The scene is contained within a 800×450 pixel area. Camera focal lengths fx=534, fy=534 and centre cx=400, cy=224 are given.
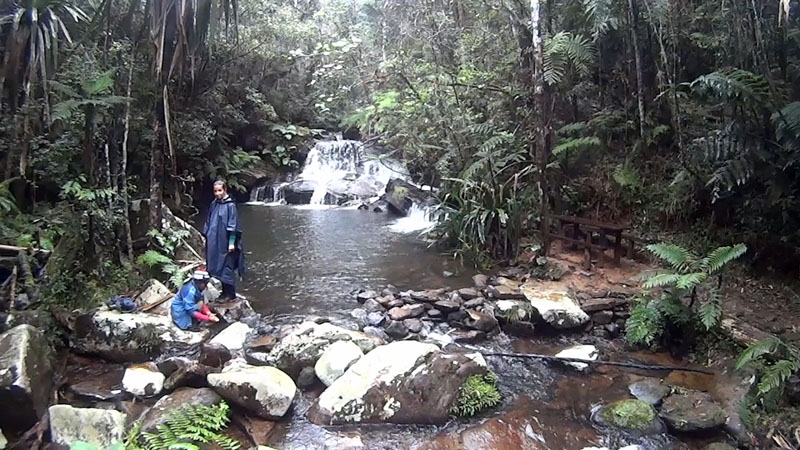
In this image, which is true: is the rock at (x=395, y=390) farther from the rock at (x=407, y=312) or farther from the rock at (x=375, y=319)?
the rock at (x=407, y=312)

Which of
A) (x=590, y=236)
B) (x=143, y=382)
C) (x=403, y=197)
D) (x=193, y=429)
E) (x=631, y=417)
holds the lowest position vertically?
(x=631, y=417)

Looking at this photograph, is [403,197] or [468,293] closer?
[468,293]

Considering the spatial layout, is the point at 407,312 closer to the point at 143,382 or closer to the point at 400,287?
the point at 400,287

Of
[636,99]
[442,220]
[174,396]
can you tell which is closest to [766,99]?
[636,99]

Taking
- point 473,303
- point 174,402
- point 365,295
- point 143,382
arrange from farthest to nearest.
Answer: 1. point 365,295
2. point 473,303
3. point 143,382
4. point 174,402

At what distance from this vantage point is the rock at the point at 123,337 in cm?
527

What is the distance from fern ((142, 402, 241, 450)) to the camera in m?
3.87

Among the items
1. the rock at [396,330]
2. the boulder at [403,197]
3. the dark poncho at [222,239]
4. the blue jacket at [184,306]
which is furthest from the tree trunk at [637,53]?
the blue jacket at [184,306]

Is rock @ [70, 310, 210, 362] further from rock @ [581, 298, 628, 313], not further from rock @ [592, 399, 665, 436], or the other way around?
rock @ [581, 298, 628, 313]

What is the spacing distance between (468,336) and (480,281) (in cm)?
170

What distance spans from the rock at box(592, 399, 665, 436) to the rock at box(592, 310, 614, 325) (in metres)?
1.86

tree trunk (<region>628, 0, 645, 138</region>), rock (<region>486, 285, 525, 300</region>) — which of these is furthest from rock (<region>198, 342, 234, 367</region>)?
tree trunk (<region>628, 0, 645, 138</region>)

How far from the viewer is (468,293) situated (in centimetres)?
715

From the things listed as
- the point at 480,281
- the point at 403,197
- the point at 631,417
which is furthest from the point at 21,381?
the point at 403,197
